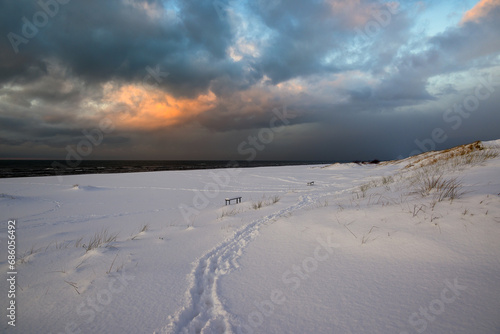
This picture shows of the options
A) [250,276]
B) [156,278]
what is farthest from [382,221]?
[156,278]

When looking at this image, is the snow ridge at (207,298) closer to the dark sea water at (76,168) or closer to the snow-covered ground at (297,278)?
the snow-covered ground at (297,278)

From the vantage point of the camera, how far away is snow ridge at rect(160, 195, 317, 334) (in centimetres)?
218

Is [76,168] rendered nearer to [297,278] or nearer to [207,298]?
[207,298]

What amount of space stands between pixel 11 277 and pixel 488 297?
6.10 m

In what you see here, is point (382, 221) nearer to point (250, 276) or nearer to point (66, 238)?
point (250, 276)

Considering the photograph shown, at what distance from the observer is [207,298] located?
2.67m

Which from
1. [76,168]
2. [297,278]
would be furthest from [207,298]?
[76,168]

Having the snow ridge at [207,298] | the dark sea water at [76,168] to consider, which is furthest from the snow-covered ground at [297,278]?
the dark sea water at [76,168]

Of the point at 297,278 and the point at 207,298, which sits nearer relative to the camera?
the point at 207,298

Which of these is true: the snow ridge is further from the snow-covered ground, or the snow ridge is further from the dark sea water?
the dark sea water

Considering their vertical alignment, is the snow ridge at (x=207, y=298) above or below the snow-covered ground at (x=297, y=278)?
below

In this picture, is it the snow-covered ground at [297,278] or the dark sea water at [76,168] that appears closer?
the snow-covered ground at [297,278]

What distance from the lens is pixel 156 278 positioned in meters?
3.04

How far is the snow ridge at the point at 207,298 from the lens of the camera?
2.18m
